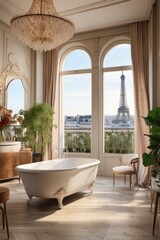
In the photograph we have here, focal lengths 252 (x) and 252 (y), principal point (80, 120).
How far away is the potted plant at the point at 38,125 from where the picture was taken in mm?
6469

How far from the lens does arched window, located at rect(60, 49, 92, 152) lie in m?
7.36

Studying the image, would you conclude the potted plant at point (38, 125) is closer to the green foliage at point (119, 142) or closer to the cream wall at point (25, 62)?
the cream wall at point (25, 62)

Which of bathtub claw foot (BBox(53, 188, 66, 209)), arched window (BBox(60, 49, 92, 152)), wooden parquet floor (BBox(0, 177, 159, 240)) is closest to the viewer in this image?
wooden parquet floor (BBox(0, 177, 159, 240))

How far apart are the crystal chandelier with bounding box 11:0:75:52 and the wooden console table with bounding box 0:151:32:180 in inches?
105

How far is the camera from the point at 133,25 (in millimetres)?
6438

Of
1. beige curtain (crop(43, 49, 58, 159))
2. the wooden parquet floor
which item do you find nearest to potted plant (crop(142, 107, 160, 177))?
the wooden parquet floor

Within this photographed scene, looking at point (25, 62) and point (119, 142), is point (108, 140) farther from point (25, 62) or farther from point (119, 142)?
point (25, 62)

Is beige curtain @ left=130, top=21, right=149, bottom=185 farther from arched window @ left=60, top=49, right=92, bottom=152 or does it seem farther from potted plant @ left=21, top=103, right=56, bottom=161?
potted plant @ left=21, top=103, right=56, bottom=161

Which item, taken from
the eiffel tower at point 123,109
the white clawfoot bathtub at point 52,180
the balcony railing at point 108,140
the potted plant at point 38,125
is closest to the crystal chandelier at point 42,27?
the white clawfoot bathtub at point 52,180

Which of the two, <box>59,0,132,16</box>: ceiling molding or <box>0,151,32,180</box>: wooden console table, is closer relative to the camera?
<box>59,0,132,16</box>: ceiling molding

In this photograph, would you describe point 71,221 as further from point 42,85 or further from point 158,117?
point 42,85

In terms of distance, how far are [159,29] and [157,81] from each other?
0.99 meters

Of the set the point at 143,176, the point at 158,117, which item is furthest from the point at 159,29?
the point at 143,176

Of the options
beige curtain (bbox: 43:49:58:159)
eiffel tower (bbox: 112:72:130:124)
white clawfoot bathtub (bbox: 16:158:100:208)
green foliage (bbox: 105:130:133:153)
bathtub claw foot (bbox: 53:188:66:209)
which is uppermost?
beige curtain (bbox: 43:49:58:159)
